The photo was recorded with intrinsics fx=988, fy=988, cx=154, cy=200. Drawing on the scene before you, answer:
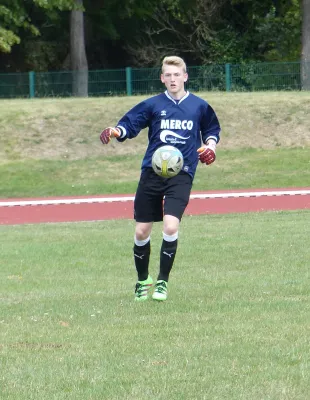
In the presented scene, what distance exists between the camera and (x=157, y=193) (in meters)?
8.71

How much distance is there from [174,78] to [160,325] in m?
2.44

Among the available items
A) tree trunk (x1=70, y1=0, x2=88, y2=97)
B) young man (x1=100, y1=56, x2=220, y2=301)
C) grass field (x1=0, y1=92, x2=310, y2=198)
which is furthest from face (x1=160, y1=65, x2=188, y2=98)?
tree trunk (x1=70, y1=0, x2=88, y2=97)

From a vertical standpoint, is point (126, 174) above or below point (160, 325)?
below

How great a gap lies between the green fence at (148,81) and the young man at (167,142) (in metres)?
28.3

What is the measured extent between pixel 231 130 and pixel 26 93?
10.6 metres

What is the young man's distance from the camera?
8.62m

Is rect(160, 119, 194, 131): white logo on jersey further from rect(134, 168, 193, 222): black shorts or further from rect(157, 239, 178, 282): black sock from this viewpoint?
rect(157, 239, 178, 282): black sock

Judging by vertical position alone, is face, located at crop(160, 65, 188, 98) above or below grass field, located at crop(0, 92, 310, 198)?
above

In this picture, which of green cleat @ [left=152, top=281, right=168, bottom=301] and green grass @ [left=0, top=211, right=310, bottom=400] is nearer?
green grass @ [left=0, top=211, right=310, bottom=400]

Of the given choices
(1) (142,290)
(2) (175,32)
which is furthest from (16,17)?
(1) (142,290)

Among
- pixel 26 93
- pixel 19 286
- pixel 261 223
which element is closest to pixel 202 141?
pixel 19 286

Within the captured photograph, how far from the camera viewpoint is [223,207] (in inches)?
797

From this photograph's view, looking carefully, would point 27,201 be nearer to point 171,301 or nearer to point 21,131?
point 21,131

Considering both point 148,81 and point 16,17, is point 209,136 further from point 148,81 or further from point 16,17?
point 16,17
